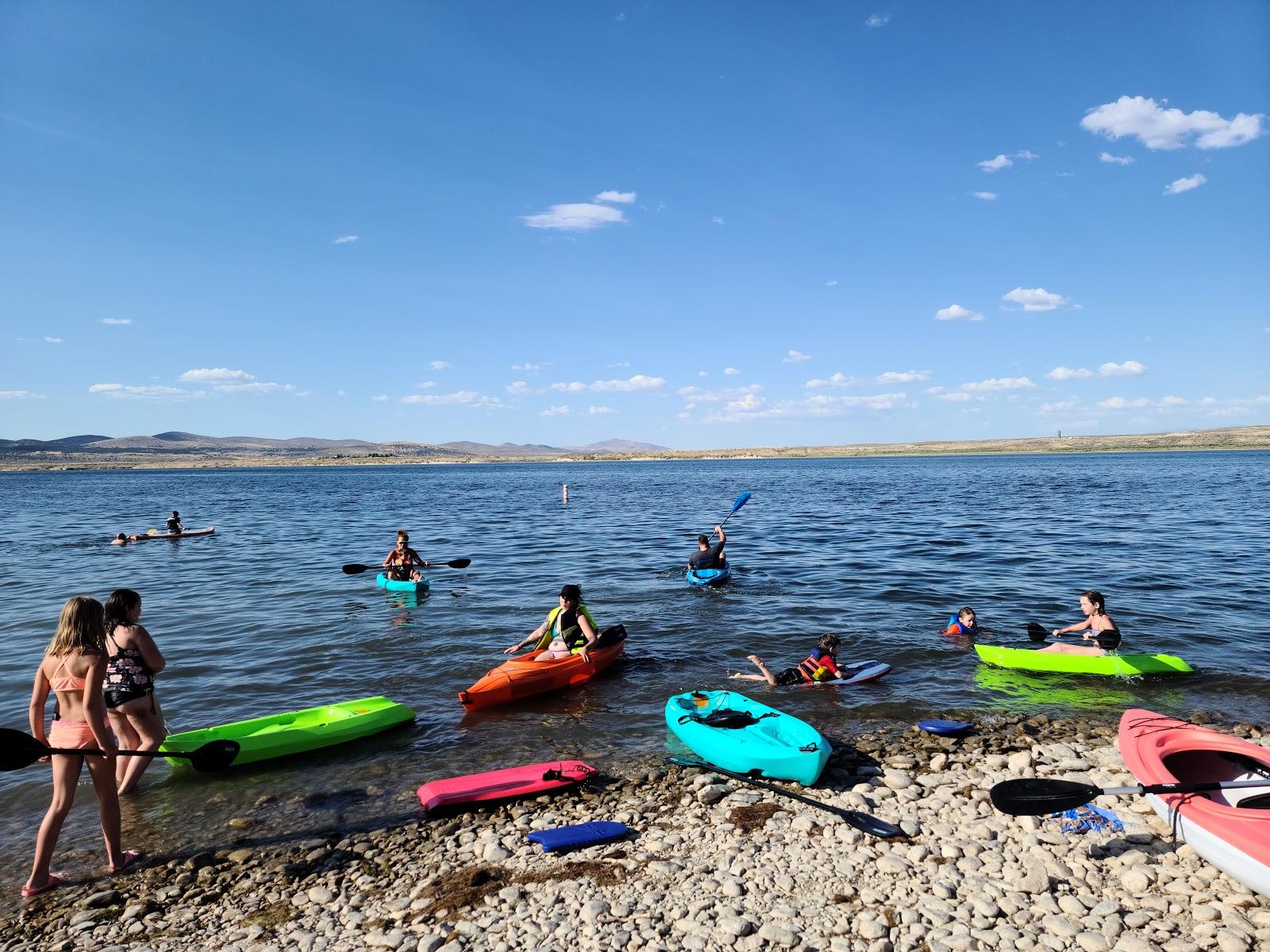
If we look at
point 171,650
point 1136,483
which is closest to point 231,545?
point 171,650

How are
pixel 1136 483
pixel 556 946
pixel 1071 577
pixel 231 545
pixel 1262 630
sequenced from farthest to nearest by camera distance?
1. pixel 1136 483
2. pixel 231 545
3. pixel 1071 577
4. pixel 1262 630
5. pixel 556 946

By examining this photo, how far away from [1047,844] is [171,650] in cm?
1463

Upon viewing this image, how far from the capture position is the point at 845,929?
5336mm

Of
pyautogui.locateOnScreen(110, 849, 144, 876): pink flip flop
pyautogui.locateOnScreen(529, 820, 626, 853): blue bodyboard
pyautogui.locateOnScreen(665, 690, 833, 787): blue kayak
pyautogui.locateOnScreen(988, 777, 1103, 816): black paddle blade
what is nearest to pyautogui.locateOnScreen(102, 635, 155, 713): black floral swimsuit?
pyautogui.locateOnScreen(110, 849, 144, 876): pink flip flop

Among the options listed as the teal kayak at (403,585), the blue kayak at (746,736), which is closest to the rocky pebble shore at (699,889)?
the blue kayak at (746,736)

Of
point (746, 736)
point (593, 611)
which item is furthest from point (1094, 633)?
point (593, 611)

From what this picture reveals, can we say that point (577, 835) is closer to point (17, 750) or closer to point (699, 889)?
point (699, 889)

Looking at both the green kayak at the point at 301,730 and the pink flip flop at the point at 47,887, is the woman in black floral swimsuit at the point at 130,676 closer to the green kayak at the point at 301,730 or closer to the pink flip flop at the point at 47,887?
the green kayak at the point at 301,730

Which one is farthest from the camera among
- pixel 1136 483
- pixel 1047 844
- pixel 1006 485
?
pixel 1006 485

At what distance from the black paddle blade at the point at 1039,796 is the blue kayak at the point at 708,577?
43.5ft

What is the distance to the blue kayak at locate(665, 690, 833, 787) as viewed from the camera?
777 cm

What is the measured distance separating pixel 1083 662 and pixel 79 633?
13069 mm

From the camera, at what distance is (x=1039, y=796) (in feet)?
20.9

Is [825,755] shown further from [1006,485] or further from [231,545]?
[1006,485]
